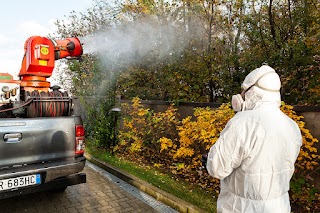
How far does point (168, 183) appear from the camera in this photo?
4.47m

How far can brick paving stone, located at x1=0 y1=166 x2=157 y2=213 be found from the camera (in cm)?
368

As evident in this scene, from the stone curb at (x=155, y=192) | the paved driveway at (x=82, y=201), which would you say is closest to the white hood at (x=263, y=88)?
the stone curb at (x=155, y=192)

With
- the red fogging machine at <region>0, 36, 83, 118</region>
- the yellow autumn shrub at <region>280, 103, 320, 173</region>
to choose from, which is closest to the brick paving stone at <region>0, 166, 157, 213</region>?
the red fogging machine at <region>0, 36, 83, 118</region>

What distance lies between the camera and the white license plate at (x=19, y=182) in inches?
114

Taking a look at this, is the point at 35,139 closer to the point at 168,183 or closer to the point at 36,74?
the point at 36,74

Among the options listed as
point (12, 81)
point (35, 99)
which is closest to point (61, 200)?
point (35, 99)

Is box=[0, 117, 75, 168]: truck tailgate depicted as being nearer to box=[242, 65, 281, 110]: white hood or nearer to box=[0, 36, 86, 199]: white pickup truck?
box=[0, 36, 86, 199]: white pickup truck

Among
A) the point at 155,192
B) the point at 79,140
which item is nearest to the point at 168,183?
the point at 155,192

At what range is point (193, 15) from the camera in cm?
720

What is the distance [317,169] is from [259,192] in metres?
2.35

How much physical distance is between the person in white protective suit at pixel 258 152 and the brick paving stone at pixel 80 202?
229 centimetres

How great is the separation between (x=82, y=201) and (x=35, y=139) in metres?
1.41

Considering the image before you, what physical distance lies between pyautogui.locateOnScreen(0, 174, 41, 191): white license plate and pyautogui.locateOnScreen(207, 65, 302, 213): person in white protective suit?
2435 millimetres

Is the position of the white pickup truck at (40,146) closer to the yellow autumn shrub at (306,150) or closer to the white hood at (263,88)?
the white hood at (263,88)
